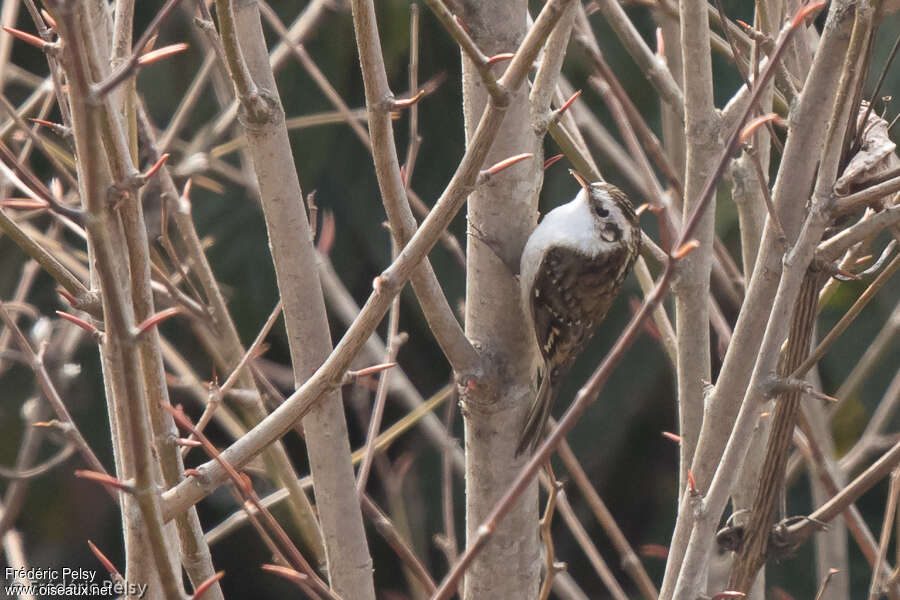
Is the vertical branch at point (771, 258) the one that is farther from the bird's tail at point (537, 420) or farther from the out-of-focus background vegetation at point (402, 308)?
the out-of-focus background vegetation at point (402, 308)

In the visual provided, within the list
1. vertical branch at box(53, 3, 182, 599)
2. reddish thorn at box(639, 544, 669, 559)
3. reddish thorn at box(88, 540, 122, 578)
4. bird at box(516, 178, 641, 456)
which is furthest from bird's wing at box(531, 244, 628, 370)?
vertical branch at box(53, 3, 182, 599)

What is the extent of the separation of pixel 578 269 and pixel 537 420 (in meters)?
0.74

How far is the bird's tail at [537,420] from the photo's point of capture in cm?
184

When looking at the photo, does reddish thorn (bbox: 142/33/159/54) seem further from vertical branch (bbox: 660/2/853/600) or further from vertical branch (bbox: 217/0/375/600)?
vertical branch (bbox: 660/2/853/600)

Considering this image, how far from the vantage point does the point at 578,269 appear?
8.71 feet

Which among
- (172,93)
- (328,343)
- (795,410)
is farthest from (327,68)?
(795,410)

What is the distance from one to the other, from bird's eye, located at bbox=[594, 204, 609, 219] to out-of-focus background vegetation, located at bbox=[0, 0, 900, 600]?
76 cm

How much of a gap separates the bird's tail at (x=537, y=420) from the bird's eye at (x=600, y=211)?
0.50 meters

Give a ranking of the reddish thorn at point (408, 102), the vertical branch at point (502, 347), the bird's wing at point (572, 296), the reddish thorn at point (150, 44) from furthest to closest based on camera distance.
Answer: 1. the bird's wing at point (572, 296)
2. the vertical branch at point (502, 347)
3. the reddish thorn at point (408, 102)
4. the reddish thorn at point (150, 44)

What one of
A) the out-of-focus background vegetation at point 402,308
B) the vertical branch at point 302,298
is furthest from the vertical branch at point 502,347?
the out-of-focus background vegetation at point 402,308

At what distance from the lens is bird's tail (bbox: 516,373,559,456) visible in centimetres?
184

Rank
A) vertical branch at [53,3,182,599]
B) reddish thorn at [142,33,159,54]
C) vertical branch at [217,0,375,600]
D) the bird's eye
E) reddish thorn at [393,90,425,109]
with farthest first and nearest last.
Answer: the bird's eye, vertical branch at [217,0,375,600], reddish thorn at [393,90,425,109], reddish thorn at [142,33,159,54], vertical branch at [53,3,182,599]

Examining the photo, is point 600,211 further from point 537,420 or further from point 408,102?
point 408,102

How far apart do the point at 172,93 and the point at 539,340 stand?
2039mm
